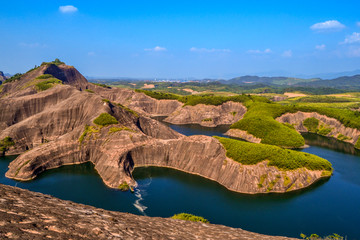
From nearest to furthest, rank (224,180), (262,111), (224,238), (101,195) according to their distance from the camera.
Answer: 1. (224,238)
2. (101,195)
3. (224,180)
4. (262,111)

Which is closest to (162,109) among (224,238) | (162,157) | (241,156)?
(162,157)

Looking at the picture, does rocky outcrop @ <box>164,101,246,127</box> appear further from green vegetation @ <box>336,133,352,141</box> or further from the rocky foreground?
the rocky foreground

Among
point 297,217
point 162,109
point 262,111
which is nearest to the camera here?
point 297,217

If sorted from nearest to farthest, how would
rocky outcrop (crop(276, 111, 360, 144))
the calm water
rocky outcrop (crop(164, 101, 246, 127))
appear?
the calm water
rocky outcrop (crop(276, 111, 360, 144))
rocky outcrop (crop(164, 101, 246, 127))

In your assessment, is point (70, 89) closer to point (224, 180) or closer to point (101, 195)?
point (101, 195)

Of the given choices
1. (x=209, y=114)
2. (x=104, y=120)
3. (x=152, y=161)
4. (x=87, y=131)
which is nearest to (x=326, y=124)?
(x=209, y=114)

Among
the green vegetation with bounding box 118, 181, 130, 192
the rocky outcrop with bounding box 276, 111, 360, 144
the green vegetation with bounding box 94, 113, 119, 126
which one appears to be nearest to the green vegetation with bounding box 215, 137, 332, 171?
the green vegetation with bounding box 118, 181, 130, 192

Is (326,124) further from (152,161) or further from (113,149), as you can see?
(113,149)
